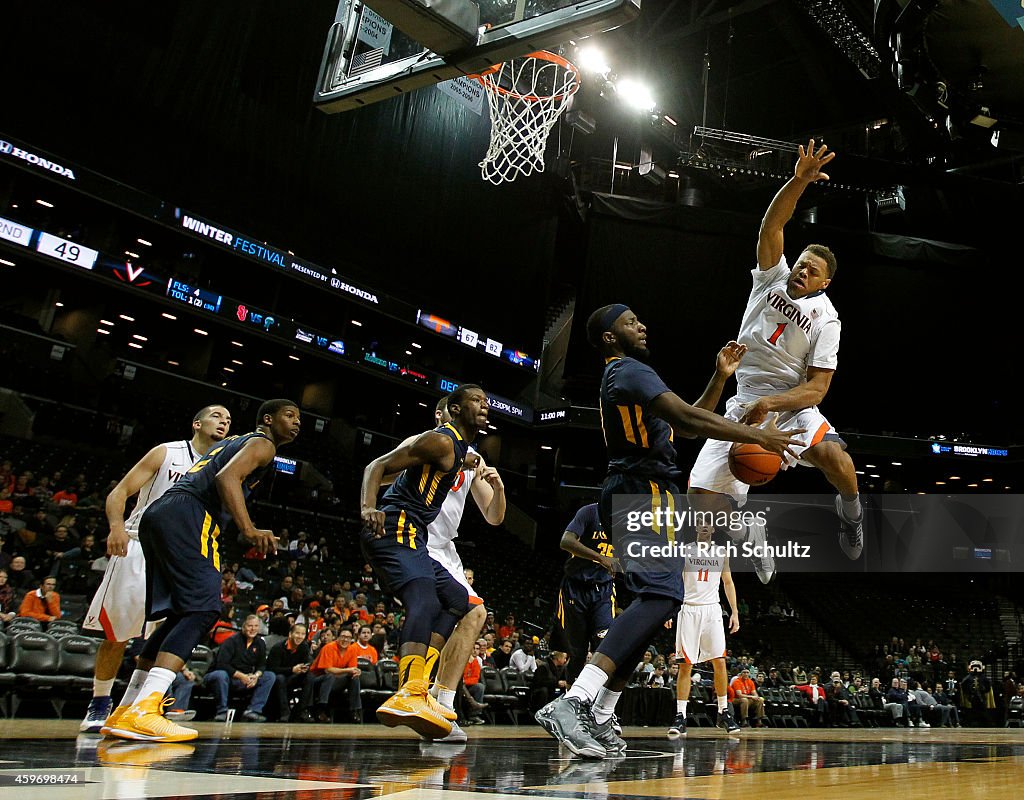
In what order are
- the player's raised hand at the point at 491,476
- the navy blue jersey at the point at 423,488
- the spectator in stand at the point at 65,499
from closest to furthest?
the navy blue jersey at the point at 423,488, the player's raised hand at the point at 491,476, the spectator in stand at the point at 65,499

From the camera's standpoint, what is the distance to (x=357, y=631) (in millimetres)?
8859

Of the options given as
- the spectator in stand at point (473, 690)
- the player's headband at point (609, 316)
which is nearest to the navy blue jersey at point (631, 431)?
the player's headband at point (609, 316)

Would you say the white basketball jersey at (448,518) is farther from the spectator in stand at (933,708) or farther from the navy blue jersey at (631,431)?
the spectator in stand at (933,708)

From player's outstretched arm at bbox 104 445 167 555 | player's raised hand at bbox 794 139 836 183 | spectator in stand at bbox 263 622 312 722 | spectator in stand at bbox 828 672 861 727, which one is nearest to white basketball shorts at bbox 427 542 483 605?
player's outstretched arm at bbox 104 445 167 555

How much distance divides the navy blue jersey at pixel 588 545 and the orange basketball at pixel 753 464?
1364mm

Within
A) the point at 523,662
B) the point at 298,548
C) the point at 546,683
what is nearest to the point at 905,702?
the point at 523,662

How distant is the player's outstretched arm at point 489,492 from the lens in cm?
464

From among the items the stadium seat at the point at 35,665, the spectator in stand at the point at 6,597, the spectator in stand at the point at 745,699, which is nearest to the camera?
the stadium seat at the point at 35,665

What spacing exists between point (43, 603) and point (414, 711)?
5842mm

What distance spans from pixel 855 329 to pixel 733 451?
19014 mm

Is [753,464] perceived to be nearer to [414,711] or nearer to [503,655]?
[414,711]

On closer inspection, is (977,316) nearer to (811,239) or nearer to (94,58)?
(811,239)

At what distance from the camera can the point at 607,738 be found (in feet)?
11.5

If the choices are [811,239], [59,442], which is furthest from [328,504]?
[811,239]
